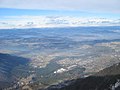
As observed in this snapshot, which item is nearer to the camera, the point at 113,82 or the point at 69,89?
the point at 113,82

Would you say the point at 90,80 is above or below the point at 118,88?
below

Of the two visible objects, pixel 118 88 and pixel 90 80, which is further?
pixel 90 80

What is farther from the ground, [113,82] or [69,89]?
[113,82]

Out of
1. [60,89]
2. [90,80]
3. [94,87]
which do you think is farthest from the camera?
[60,89]

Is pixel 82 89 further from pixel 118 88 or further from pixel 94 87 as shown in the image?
pixel 118 88

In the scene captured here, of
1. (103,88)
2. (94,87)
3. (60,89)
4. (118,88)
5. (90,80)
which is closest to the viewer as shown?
(118,88)

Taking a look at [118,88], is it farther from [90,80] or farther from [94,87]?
[90,80]

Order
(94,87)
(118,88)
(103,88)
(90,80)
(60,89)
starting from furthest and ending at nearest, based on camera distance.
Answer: (60,89) < (90,80) < (94,87) < (103,88) < (118,88)

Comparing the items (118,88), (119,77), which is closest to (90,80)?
(119,77)

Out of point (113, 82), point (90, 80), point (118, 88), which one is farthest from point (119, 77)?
point (90, 80)
